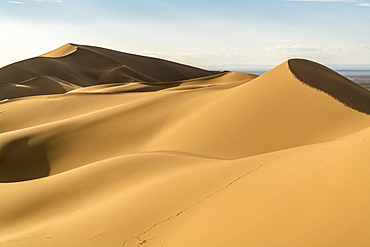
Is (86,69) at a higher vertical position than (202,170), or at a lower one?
higher

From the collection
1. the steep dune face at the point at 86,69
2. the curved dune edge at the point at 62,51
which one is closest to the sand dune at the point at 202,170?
the steep dune face at the point at 86,69

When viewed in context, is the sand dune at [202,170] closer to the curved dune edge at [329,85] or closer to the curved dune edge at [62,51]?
the curved dune edge at [329,85]

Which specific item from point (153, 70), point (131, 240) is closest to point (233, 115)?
point (131, 240)

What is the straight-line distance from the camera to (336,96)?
11.4 metres

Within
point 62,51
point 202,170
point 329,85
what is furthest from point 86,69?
point 202,170

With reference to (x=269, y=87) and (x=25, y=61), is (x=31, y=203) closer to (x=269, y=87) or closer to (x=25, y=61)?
(x=269, y=87)

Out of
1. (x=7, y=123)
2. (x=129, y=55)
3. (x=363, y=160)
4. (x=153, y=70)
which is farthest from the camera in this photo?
(x=129, y=55)

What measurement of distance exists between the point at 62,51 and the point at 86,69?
8829 mm

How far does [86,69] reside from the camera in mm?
47375

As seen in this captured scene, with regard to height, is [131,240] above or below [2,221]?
above

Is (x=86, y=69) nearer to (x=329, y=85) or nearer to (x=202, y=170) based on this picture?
(x=329, y=85)

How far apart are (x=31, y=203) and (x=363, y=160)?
5.81 metres

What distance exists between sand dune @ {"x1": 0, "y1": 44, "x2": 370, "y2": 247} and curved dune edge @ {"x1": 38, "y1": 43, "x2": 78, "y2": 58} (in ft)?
113

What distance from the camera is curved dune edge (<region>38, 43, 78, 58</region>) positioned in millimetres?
51816
